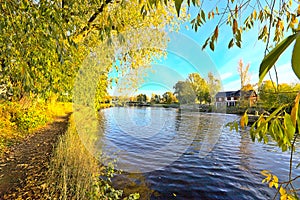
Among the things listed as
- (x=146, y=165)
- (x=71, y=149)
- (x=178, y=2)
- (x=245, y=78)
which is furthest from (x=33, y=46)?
(x=245, y=78)

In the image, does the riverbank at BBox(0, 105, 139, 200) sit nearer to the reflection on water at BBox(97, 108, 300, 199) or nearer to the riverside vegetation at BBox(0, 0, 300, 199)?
the riverside vegetation at BBox(0, 0, 300, 199)

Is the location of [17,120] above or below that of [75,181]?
above

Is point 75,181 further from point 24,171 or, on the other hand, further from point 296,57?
point 296,57

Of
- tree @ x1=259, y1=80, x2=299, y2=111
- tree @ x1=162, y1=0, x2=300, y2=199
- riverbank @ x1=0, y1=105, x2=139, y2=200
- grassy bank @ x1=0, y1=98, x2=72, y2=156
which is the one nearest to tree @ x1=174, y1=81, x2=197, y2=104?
grassy bank @ x1=0, y1=98, x2=72, y2=156

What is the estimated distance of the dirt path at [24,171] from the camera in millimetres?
3193

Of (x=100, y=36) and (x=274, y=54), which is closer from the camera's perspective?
(x=274, y=54)

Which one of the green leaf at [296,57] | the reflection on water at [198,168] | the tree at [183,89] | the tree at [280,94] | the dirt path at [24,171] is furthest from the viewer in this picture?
the tree at [183,89]

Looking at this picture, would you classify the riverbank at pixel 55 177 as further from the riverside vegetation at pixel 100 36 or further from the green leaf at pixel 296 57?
the green leaf at pixel 296 57

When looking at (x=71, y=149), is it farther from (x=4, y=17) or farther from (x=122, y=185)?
(x=4, y=17)

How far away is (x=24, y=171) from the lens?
4.11m

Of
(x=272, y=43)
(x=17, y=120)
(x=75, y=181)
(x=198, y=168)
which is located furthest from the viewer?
(x=17, y=120)

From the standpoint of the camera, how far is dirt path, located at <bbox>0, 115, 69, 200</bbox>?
3.19m

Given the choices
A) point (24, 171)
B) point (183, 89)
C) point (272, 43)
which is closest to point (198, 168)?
point (24, 171)

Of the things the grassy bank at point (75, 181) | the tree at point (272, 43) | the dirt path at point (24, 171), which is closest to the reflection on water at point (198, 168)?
the grassy bank at point (75, 181)
